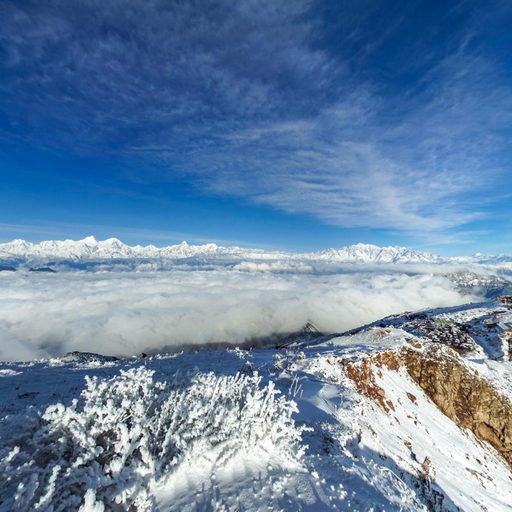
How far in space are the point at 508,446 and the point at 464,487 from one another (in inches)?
774

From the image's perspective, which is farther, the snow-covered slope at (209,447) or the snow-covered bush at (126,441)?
the snow-covered slope at (209,447)

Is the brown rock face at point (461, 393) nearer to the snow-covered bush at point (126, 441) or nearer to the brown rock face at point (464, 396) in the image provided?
the brown rock face at point (464, 396)

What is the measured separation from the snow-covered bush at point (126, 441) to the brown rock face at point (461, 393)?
975 inches

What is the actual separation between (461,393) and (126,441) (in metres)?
38.4

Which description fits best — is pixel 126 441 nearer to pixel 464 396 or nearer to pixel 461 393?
pixel 461 393

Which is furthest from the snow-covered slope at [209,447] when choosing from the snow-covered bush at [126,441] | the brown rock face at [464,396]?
the brown rock face at [464,396]

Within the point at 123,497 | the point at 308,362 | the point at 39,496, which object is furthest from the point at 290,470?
the point at 308,362

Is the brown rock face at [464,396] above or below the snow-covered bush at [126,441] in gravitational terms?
below

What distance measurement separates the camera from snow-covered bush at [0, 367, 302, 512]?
620cm

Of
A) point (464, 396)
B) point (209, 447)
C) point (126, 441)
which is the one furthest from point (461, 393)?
point (126, 441)

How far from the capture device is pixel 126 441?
7.32m

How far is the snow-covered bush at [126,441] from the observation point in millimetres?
6199

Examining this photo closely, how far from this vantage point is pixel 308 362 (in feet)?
75.0

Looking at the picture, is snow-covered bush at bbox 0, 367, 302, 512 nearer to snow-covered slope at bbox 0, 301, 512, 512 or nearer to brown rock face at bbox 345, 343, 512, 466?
snow-covered slope at bbox 0, 301, 512, 512
